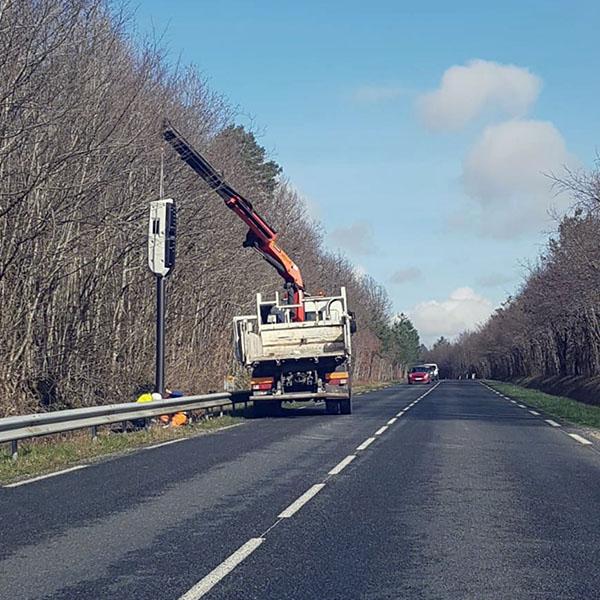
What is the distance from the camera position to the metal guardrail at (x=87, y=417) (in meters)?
14.1

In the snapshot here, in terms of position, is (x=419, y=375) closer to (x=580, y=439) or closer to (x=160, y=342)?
(x=160, y=342)

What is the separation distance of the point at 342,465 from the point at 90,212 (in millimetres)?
12314

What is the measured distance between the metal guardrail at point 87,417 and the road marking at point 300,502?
525 centimetres

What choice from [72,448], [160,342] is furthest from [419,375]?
[72,448]

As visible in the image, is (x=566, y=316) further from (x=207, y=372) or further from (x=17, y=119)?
(x=17, y=119)

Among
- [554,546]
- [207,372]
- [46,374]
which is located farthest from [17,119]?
[207,372]

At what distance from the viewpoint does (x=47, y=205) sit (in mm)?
20156

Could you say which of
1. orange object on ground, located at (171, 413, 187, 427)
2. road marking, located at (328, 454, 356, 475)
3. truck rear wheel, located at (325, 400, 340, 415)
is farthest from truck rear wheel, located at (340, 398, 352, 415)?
road marking, located at (328, 454, 356, 475)

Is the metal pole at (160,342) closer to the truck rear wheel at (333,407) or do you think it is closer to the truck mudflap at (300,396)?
the truck mudflap at (300,396)

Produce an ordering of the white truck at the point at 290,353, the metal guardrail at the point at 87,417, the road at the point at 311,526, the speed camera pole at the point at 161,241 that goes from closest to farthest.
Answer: the road at the point at 311,526
the metal guardrail at the point at 87,417
the speed camera pole at the point at 161,241
the white truck at the point at 290,353

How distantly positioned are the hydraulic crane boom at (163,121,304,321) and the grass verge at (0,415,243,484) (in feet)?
22.4

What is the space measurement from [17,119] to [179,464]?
8978 millimetres

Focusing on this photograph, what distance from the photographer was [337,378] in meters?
26.2

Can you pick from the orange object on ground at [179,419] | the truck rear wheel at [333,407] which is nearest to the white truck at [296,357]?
the truck rear wheel at [333,407]
